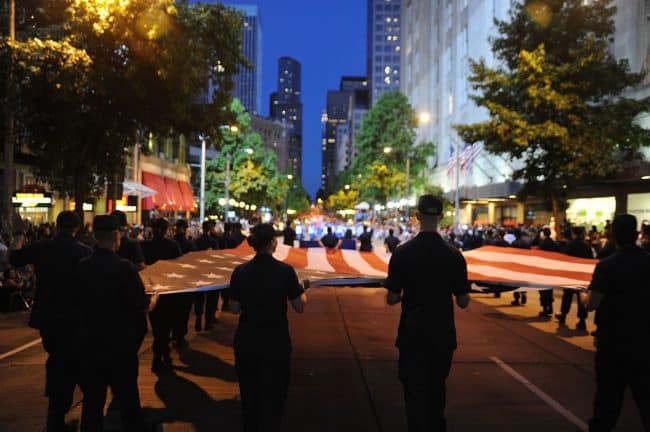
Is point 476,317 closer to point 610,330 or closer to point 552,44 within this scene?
point 610,330

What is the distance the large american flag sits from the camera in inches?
316

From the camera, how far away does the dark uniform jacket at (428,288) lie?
190 inches

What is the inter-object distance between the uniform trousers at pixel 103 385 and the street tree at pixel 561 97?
63.5ft

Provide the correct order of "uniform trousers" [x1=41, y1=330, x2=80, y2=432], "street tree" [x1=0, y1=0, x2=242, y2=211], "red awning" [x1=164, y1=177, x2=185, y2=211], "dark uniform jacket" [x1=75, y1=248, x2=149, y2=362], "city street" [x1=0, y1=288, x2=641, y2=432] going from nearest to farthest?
"dark uniform jacket" [x1=75, y1=248, x2=149, y2=362] < "uniform trousers" [x1=41, y1=330, x2=80, y2=432] < "city street" [x1=0, y1=288, x2=641, y2=432] < "street tree" [x1=0, y1=0, x2=242, y2=211] < "red awning" [x1=164, y1=177, x2=185, y2=211]

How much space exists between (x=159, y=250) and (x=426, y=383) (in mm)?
5110

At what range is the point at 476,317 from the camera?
13.7m

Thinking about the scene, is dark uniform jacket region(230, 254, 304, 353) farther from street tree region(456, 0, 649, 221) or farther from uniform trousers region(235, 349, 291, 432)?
street tree region(456, 0, 649, 221)

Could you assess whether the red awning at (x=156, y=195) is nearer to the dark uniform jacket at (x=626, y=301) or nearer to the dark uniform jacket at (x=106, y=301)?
the dark uniform jacket at (x=106, y=301)

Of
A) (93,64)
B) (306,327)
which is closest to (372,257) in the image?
(306,327)

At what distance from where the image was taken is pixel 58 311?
5727 mm

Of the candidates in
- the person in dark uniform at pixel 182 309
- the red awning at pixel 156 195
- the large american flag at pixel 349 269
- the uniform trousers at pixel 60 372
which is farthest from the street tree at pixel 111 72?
the red awning at pixel 156 195

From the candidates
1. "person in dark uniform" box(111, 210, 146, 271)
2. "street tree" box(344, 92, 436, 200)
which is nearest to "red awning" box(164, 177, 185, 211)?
"street tree" box(344, 92, 436, 200)

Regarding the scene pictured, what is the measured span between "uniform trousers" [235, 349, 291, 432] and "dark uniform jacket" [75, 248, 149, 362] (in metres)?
1.04

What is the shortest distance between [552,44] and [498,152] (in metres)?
4.42
